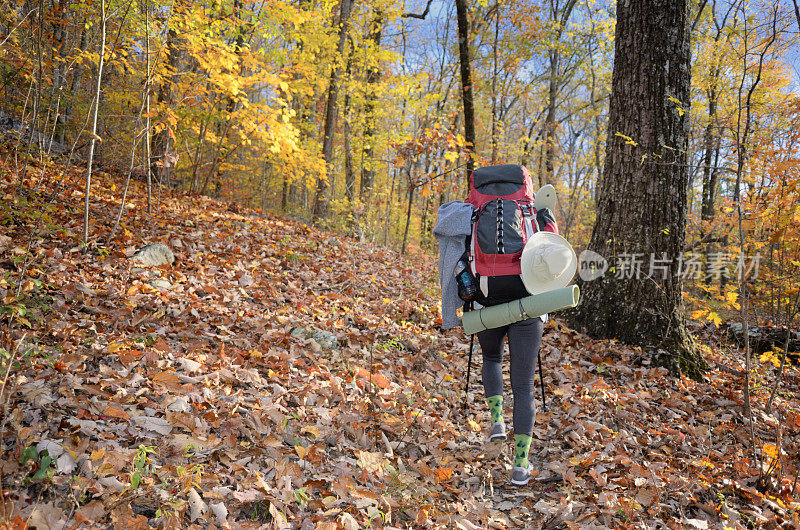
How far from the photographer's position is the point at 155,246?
571cm

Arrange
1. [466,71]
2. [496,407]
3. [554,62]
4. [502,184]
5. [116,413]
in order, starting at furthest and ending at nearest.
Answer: [554,62], [466,71], [496,407], [502,184], [116,413]

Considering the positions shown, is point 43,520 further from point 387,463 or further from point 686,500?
point 686,500

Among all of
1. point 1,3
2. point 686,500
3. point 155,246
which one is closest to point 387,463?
point 686,500

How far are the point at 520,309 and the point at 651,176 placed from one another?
347 cm

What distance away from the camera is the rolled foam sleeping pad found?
2.71 meters

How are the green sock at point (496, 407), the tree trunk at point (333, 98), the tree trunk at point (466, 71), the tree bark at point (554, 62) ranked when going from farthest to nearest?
the tree bark at point (554, 62) < the tree trunk at point (333, 98) < the tree trunk at point (466, 71) < the green sock at point (496, 407)

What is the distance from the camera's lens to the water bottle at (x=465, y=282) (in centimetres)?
313

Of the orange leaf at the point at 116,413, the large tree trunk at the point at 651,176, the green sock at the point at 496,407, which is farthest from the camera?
the large tree trunk at the point at 651,176

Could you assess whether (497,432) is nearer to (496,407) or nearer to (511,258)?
(496,407)

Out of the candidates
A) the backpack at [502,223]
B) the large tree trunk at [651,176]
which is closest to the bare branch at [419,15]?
the large tree trunk at [651,176]

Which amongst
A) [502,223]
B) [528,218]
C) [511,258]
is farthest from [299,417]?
[528,218]

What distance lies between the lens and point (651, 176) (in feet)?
16.9

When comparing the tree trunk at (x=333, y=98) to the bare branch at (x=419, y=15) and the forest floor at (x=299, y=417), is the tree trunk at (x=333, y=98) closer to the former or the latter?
the bare branch at (x=419, y=15)

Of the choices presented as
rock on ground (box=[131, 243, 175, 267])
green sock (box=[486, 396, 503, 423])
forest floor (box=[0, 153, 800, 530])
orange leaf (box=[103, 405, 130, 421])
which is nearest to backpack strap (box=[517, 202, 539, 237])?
green sock (box=[486, 396, 503, 423])
